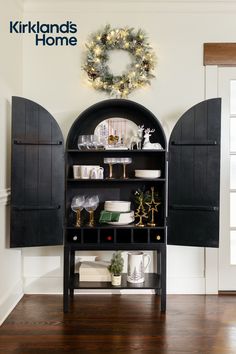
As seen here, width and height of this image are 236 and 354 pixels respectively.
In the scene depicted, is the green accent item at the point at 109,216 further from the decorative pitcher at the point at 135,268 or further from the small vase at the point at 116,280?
the small vase at the point at 116,280

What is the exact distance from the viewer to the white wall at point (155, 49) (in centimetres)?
324

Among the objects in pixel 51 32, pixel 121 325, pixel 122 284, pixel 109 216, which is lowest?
pixel 121 325

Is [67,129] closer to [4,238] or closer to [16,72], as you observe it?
[16,72]

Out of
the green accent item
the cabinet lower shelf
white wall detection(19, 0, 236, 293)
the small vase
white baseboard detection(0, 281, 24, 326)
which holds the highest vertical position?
white wall detection(19, 0, 236, 293)

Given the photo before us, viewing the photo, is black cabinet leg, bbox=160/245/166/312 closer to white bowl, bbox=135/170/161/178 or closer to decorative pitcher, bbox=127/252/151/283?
decorative pitcher, bbox=127/252/151/283

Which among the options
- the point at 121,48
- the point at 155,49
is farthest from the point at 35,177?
the point at 155,49

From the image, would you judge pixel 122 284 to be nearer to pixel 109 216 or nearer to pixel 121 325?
pixel 121 325

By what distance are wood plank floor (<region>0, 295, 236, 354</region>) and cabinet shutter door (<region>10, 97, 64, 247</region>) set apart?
58cm

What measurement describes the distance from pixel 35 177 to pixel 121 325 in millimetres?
1335

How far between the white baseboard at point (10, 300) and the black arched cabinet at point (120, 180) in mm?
426

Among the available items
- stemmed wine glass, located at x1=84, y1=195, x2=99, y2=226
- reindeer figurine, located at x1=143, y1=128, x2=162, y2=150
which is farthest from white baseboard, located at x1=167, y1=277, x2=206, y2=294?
reindeer figurine, located at x1=143, y1=128, x2=162, y2=150

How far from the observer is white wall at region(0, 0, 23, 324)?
2.76 metres

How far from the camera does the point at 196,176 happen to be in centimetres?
292

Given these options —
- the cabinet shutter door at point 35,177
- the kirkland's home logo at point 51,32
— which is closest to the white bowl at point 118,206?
the cabinet shutter door at point 35,177
